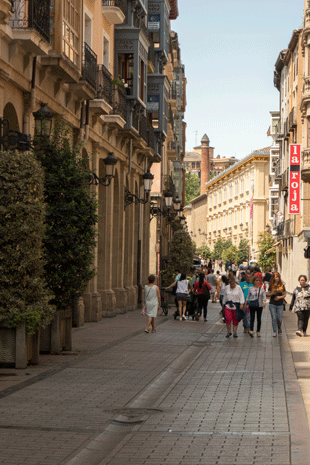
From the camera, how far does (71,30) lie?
2069 cm

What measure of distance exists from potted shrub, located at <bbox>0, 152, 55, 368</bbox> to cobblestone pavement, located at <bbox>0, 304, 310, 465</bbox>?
24.1 inches

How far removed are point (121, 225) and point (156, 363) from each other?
1660 cm

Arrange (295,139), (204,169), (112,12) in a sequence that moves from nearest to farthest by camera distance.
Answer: (112,12) < (295,139) < (204,169)

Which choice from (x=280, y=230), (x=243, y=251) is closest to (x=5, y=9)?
(x=280, y=230)

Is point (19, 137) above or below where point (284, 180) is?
below

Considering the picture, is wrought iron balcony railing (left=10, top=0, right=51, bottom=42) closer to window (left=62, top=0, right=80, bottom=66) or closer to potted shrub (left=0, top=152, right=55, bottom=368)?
window (left=62, top=0, right=80, bottom=66)

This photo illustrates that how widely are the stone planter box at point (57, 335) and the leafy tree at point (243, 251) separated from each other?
75546 mm

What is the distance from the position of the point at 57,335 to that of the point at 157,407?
17.6 feet

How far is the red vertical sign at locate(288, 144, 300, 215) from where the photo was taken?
49250 mm

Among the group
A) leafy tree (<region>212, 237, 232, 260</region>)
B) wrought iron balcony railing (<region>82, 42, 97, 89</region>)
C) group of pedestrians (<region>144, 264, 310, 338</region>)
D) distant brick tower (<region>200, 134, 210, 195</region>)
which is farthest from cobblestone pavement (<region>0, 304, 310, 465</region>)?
distant brick tower (<region>200, 134, 210, 195</region>)

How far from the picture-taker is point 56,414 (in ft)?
30.7

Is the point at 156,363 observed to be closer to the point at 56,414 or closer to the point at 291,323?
the point at 56,414

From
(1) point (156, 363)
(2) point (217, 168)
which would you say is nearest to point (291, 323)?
(1) point (156, 363)

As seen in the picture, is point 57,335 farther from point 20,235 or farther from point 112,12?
point 112,12
